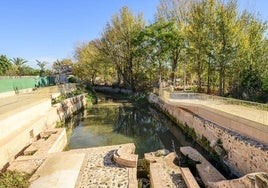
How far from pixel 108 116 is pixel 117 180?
17.5 meters

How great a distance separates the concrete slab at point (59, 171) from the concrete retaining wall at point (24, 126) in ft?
6.63

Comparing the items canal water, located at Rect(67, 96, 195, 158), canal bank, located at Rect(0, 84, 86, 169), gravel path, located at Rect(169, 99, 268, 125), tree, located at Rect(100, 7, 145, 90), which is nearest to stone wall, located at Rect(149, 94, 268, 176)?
gravel path, located at Rect(169, 99, 268, 125)

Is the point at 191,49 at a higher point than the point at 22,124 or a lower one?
higher

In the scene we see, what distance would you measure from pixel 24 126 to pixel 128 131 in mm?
8205

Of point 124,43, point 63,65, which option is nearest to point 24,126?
point 124,43

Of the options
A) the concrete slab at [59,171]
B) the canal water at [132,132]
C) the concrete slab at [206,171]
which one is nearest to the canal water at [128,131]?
the canal water at [132,132]

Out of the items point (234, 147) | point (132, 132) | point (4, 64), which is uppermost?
point (4, 64)

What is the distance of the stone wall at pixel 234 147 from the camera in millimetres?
9095

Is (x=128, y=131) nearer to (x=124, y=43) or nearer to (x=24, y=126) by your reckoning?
(x=24, y=126)

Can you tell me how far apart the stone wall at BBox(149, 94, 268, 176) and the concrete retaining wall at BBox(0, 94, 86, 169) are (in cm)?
1027

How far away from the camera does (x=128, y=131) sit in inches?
791

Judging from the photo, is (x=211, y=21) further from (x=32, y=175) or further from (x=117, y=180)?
(x=32, y=175)

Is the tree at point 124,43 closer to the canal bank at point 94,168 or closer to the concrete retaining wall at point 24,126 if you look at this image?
the concrete retaining wall at point 24,126

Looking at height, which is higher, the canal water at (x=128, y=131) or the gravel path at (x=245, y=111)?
the gravel path at (x=245, y=111)
